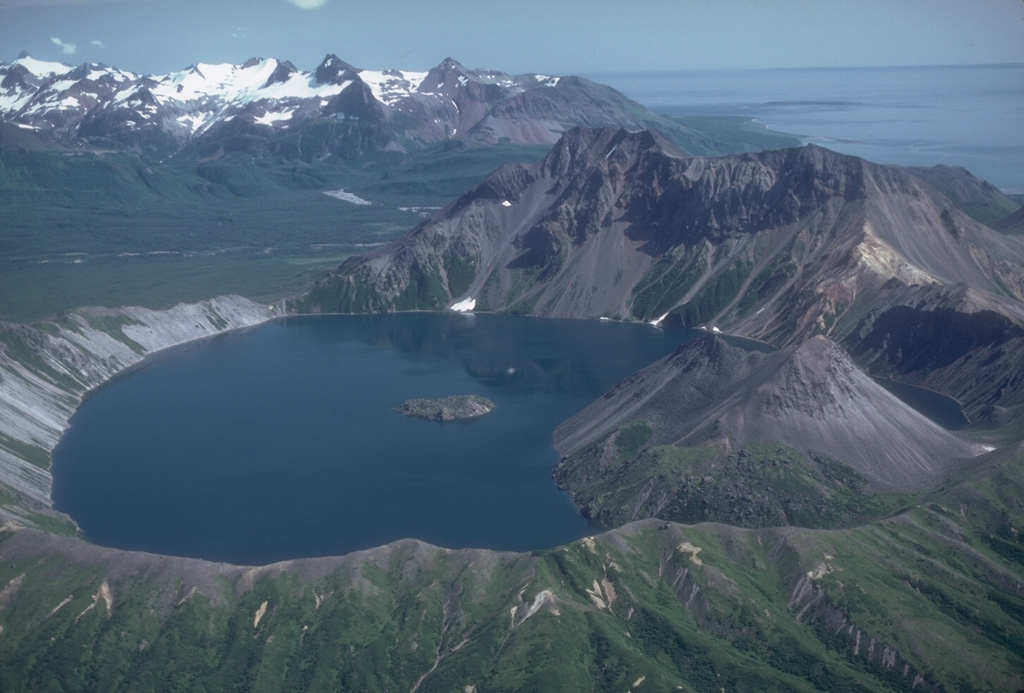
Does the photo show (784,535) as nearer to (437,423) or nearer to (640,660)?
(640,660)

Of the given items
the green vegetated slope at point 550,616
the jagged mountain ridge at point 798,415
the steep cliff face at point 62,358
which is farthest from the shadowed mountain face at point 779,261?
the green vegetated slope at point 550,616

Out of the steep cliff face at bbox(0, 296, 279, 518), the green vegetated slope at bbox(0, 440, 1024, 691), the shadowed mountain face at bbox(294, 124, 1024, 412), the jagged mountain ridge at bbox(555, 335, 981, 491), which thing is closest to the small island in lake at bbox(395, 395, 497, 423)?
the jagged mountain ridge at bbox(555, 335, 981, 491)

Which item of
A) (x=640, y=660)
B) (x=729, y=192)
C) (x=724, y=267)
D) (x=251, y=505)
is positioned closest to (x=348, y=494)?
(x=251, y=505)

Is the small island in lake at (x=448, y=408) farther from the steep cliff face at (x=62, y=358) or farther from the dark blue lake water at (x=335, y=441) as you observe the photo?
the steep cliff face at (x=62, y=358)

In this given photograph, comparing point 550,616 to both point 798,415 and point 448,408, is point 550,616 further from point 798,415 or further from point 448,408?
point 448,408

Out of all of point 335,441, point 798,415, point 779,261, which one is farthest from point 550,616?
point 779,261

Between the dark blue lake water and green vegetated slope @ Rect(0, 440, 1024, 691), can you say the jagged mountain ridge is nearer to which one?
the dark blue lake water
